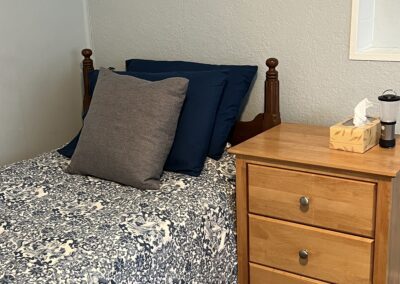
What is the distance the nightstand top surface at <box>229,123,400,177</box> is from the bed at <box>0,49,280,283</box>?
7.5 inches

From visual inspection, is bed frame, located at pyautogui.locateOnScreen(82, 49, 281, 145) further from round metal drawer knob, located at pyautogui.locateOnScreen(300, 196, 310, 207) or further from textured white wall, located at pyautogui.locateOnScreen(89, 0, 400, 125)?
round metal drawer knob, located at pyautogui.locateOnScreen(300, 196, 310, 207)

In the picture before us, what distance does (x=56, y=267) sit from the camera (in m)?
1.40

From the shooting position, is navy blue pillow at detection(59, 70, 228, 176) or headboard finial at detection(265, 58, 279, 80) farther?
headboard finial at detection(265, 58, 279, 80)

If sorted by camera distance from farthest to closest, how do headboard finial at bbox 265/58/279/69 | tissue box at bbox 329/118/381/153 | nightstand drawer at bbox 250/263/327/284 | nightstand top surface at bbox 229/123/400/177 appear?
1. headboard finial at bbox 265/58/279/69
2. nightstand drawer at bbox 250/263/327/284
3. tissue box at bbox 329/118/381/153
4. nightstand top surface at bbox 229/123/400/177

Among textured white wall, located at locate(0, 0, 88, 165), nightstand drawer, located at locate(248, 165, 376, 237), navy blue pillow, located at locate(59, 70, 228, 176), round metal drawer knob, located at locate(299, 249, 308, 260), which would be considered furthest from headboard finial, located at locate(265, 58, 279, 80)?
textured white wall, located at locate(0, 0, 88, 165)

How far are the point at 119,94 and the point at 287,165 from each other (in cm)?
70

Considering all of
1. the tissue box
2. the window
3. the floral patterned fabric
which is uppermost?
the window

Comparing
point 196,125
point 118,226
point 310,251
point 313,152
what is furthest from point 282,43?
point 118,226

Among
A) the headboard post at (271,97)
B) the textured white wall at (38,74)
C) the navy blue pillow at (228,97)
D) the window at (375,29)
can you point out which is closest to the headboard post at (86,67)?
the textured white wall at (38,74)

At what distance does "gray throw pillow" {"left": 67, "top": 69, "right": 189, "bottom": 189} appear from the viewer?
190cm

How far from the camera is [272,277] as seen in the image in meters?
1.86

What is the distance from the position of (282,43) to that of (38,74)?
1194mm

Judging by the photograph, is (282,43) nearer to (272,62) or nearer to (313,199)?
(272,62)

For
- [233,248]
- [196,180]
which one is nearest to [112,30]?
[196,180]
